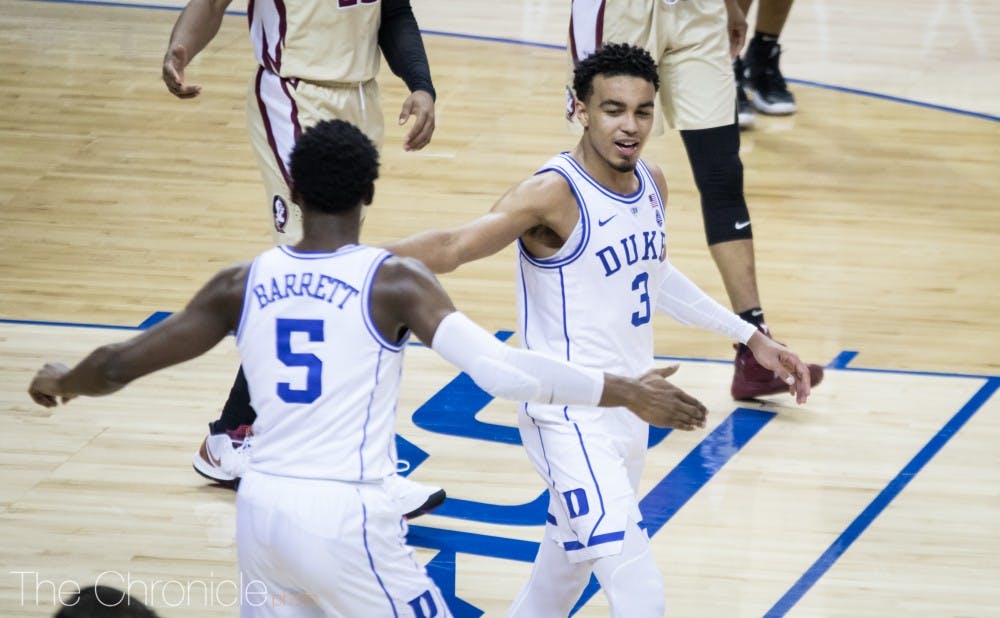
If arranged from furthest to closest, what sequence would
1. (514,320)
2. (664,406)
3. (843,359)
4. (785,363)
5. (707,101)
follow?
(514,320), (843,359), (707,101), (785,363), (664,406)

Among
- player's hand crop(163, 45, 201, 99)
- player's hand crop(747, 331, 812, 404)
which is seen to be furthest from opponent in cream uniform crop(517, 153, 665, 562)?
player's hand crop(163, 45, 201, 99)

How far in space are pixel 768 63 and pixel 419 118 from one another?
5.13 meters

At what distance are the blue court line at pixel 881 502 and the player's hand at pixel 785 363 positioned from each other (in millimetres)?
628

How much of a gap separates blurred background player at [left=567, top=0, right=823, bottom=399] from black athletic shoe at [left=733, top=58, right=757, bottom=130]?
3431 mm

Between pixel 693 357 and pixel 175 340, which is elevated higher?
pixel 175 340

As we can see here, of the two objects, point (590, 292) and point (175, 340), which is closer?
point (175, 340)

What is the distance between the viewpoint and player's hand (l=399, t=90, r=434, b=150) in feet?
15.6

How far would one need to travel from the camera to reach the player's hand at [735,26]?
6250 millimetres

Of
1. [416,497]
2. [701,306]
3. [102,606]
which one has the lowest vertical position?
[416,497]

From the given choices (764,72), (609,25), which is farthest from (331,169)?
(764,72)

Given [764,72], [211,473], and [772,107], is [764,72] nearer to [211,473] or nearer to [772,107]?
[772,107]

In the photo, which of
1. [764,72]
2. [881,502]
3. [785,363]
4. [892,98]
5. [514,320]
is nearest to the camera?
[785,363]

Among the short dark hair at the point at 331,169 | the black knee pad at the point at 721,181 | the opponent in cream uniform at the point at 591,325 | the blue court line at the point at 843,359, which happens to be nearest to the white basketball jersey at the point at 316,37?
the opponent in cream uniform at the point at 591,325

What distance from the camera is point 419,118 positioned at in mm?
4770
